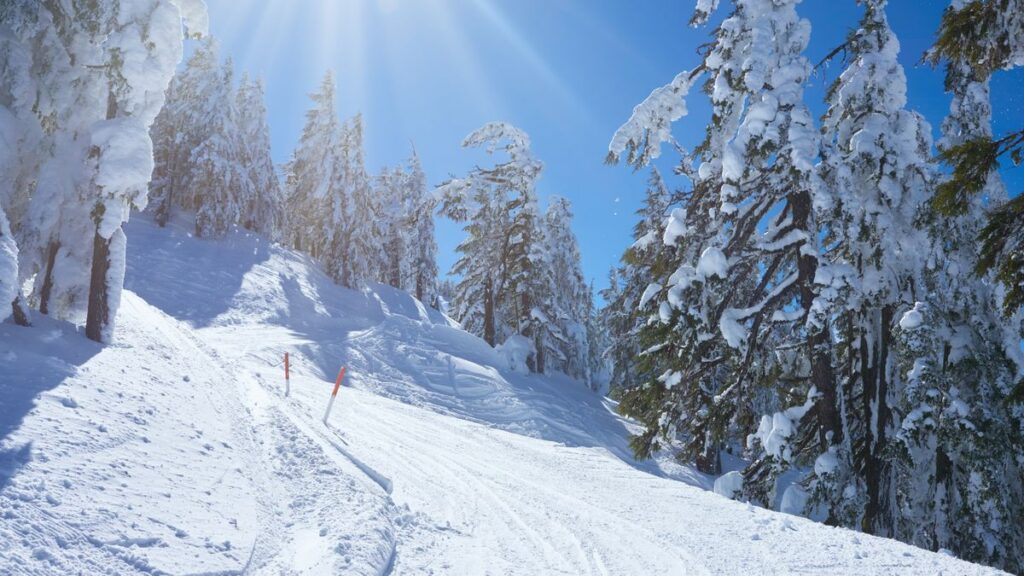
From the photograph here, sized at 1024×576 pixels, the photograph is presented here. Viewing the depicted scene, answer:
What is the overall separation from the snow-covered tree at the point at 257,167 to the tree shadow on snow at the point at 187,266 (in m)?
2.42

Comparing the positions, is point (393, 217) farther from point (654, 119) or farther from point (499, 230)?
point (654, 119)

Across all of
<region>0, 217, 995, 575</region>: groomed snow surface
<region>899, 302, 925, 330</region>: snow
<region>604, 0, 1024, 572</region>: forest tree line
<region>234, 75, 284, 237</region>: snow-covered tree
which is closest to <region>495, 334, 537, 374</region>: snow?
<region>0, 217, 995, 575</region>: groomed snow surface

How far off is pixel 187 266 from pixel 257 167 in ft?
41.8

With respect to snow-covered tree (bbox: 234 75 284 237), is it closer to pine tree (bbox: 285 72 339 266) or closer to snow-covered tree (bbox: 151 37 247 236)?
snow-covered tree (bbox: 151 37 247 236)

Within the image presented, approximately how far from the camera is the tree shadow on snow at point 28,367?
5.24m

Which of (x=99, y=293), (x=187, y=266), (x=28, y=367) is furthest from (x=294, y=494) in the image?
(x=187, y=266)

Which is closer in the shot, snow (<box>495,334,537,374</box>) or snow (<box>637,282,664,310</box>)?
snow (<box>637,282,664,310</box>)

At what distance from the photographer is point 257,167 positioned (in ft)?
131

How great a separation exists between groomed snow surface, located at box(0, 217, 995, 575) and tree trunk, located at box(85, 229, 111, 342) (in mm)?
372

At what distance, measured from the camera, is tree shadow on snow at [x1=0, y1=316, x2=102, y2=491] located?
5.24 m

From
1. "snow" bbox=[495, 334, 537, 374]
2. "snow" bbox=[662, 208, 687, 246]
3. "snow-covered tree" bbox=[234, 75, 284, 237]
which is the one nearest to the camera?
"snow" bbox=[662, 208, 687, 246]

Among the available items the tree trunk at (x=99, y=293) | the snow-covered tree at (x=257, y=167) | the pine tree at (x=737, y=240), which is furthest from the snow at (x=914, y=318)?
the snow-covered tree at (x=257, y=167)

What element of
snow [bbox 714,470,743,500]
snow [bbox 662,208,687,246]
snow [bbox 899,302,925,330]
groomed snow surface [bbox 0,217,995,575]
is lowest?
groomed snow surface [bbox 0,217,995,575]

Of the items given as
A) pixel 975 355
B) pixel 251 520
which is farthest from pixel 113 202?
pixel 975 355
